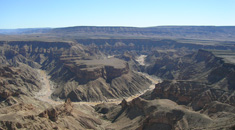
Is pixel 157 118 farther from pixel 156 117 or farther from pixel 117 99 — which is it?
pixel 117 99

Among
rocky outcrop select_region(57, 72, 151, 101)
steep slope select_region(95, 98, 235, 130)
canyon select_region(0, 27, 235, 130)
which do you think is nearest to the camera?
steep slope select_region(95, 98, 235, 130)

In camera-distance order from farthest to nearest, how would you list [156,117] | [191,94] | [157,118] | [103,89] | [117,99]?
[103,89] < [117,99] < [191,94] < [156,117] < [157,118]

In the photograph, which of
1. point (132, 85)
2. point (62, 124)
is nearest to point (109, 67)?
point (132, 85)

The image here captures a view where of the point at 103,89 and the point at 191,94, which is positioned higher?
the point at 191,94

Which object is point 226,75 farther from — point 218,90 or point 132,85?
point 132,85

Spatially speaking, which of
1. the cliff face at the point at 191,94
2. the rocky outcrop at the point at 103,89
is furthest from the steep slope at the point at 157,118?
the rocky outcrop at the point at 103,89

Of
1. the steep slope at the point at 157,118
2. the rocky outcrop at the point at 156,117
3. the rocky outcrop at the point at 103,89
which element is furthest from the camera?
the rocky outcrop at the point at 103,89

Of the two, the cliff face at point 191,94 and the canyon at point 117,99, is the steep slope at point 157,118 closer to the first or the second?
the canyon at point 117,99

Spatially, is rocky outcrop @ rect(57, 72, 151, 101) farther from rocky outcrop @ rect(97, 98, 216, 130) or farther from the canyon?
rocky outcrop @ rect(97, 98, 216, 130)

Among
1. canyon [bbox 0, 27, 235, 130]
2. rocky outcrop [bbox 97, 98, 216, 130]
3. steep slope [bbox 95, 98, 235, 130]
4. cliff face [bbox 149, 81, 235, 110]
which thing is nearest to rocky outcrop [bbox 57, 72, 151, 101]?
canyon [bbox 0, 27, 235, 130]

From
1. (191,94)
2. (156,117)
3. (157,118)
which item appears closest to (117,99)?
(191,94)

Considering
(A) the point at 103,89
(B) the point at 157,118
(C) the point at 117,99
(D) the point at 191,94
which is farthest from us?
(A) the point at 103,89

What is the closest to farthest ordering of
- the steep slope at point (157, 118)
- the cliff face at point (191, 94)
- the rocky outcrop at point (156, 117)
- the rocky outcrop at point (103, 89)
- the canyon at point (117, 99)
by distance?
the steep slope at point (157, 118) → the rocky outcrop at point (156, 117) → the canyon at point (117, 99) → the cliff face at point (191, 94) → the rocky outcrop at point (103, 89)
